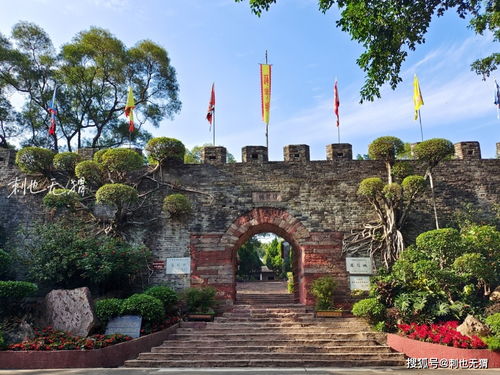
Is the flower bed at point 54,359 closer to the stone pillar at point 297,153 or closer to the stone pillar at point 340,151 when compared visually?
the stone pillar at point 297,153

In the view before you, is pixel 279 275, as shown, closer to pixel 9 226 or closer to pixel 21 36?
pixel 9 226

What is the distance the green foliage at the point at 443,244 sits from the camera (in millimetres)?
8938

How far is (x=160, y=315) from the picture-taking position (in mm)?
8922

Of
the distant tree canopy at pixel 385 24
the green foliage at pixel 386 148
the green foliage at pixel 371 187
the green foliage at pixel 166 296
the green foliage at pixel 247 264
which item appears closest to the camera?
the distant tree canopy at pixel 385 24

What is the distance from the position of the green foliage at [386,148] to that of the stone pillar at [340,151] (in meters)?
0.67

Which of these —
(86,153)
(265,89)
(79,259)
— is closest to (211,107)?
(265,89)

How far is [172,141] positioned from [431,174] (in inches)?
304

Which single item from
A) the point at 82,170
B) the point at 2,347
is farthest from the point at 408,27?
the point at 2,347

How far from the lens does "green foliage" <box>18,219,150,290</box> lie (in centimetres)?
960

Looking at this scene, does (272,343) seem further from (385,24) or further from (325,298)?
(385,24)

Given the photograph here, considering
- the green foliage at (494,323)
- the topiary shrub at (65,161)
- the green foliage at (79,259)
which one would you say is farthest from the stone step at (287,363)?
the topiary shrub at (65,161)

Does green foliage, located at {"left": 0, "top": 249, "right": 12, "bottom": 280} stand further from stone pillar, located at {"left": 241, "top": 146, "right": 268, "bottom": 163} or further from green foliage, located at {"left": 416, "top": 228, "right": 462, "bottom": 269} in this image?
green foliage, located at {"left": 416, "top": 228, "right": 462, "bottom": 269}

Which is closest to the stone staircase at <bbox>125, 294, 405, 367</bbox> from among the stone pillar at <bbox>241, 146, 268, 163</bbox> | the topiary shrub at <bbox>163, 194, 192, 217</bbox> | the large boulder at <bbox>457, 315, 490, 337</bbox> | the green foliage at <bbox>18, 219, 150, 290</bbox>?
the large boulder at <bbox>457, 315, 490, 337</bbox>

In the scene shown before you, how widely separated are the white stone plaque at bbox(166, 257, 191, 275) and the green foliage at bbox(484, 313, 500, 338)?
23.3 ft
